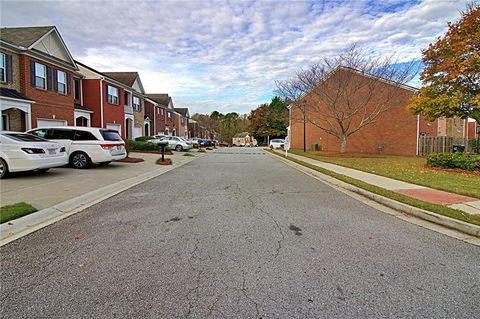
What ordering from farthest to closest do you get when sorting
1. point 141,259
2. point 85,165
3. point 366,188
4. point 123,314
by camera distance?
1. point 85,165
2. point 366,188
3. point 141,259
4. point 123,314

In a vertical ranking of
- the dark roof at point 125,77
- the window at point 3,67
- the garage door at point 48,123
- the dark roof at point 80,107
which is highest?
the dark roof at point 125,77

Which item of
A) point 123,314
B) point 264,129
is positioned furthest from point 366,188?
point 264,129

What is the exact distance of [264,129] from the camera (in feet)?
247

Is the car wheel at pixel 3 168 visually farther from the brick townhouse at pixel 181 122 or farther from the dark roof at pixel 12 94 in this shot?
the brick townhouse at pixel 181 122

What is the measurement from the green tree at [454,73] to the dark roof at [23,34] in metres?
21.6

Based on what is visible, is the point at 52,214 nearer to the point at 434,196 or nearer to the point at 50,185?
the point at 50,185

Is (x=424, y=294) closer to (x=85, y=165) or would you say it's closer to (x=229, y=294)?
(x=229, y=294)

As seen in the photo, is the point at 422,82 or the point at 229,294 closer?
the point at 229,294

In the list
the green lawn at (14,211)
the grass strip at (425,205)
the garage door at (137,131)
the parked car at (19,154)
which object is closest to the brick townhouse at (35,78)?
the parked car at (19,154)

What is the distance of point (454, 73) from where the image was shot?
44.5 ft

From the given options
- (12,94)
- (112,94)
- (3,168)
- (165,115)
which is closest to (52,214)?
(3,168)

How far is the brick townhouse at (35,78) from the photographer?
15.6m

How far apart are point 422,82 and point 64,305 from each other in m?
18.5

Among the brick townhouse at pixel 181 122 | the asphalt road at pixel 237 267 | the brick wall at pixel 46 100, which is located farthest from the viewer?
the brick townhouse at pixel 181 122
